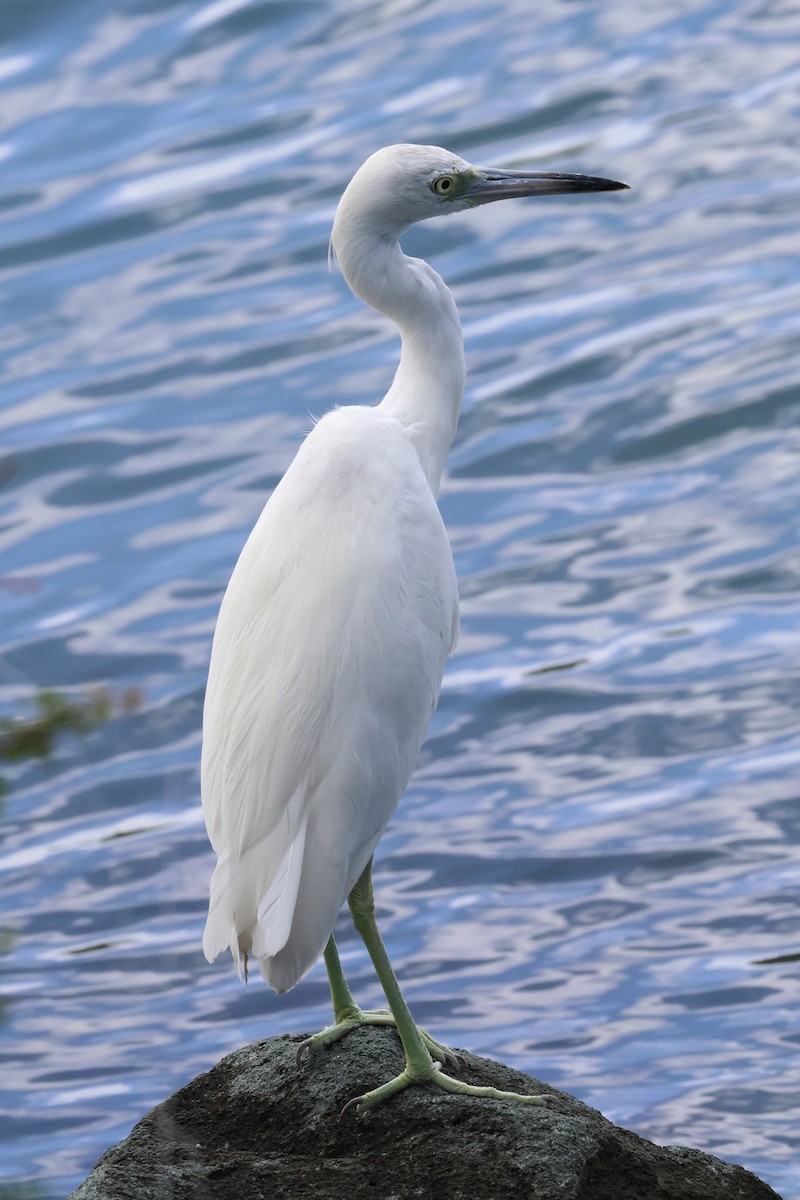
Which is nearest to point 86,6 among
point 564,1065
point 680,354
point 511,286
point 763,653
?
point 511,286

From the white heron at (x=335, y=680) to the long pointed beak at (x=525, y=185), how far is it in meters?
0.15

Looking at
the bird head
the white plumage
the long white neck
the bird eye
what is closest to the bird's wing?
the white plumage

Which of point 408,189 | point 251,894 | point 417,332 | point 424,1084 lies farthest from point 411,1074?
point 408,189

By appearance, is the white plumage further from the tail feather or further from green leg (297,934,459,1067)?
green leg (297,934,459,1067)

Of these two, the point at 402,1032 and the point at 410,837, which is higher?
→ the point at 402,1032

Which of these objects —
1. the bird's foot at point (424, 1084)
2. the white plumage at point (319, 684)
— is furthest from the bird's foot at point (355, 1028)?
the white plumage at point (319, 684)

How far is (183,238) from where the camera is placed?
54.1 ft

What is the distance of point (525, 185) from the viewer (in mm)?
4918

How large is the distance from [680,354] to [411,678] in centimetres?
1021

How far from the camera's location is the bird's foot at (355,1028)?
4.24m

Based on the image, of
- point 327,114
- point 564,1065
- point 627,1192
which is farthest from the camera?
point 327,114

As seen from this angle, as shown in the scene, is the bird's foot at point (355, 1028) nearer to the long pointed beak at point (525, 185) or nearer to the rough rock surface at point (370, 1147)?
the rough rock surface at point (370, 1147)

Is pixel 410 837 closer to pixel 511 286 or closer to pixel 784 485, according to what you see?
pixel 784 485

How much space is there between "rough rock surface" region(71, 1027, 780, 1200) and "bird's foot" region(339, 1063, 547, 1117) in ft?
0.07
